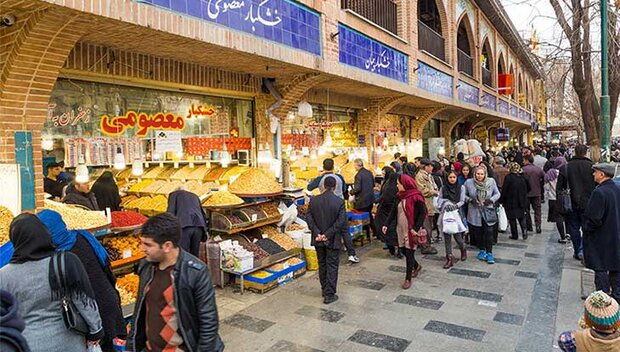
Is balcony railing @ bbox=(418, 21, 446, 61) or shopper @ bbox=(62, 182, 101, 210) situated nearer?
shopper @ bbox=(62, 182, 101, 210)

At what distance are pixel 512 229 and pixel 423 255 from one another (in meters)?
2.69

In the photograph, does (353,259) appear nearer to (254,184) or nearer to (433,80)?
(254,184)

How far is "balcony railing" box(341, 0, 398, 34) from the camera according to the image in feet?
33.1

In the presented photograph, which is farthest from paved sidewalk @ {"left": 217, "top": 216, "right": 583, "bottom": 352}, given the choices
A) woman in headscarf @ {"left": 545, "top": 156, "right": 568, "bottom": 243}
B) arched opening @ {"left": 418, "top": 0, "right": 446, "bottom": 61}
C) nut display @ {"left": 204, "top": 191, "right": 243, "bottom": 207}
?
arched opening @ {"left": 418, "top": 0, "right": 446, "bottom": 61}

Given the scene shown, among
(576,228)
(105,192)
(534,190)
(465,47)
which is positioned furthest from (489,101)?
(105,192)

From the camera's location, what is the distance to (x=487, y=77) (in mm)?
22891

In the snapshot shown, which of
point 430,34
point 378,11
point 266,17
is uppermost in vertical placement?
point 430,34

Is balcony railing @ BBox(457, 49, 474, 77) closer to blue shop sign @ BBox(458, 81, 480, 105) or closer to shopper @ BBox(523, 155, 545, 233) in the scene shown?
blue shop sign @ BBox(458, 81, 480, 105)

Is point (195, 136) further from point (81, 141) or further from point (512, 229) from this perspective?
point (512, 229)

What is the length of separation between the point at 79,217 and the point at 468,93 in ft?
54.7

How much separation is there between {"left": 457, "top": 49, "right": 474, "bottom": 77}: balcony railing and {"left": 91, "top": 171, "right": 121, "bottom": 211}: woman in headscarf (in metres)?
14.8

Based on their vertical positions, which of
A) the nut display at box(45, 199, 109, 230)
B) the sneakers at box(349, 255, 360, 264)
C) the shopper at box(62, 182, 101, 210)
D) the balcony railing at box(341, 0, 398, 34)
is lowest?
the sneakers at box(349, 255, 360, 264)

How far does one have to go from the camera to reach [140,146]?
7137 mm

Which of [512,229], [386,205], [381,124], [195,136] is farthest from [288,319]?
[381,124]
